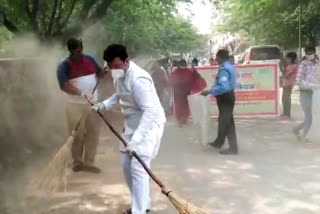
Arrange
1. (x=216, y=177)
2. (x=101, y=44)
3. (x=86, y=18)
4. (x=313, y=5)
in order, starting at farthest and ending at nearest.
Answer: (x=313, y=5) < (x=101, y=44) < (x=86, y=18) < (x=216, y=177)

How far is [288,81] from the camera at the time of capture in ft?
41.0

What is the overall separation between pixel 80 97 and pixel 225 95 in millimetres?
2341

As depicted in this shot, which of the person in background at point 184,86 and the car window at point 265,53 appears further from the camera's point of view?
the car window at point 265,53

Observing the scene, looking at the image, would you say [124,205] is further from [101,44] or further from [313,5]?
[313,5]

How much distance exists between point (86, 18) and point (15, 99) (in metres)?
5.27

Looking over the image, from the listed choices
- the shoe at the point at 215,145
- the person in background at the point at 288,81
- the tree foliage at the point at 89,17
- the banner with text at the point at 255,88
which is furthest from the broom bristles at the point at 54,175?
the person in background at the point at 288,81

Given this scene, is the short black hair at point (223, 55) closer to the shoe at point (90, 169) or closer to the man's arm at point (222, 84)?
the man's arm at point (222, 84)

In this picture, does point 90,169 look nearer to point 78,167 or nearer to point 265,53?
point 78,167

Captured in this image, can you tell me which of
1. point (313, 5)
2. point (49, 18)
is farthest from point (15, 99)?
point (313, 5)

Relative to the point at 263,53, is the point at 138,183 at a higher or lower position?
lower

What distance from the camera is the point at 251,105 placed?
12461 mm

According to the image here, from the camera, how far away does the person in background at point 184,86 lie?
40.3ft

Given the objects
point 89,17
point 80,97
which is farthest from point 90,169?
point 89,17

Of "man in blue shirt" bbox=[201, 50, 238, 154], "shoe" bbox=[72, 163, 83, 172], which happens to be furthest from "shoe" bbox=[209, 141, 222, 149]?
"shoe" bbox=[72, 163, 83, 172]
